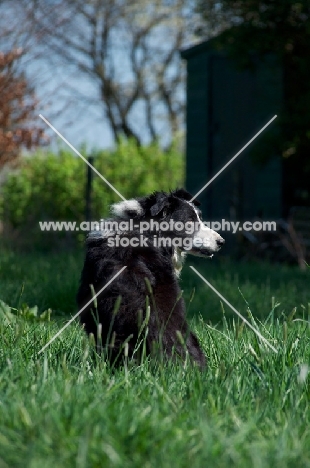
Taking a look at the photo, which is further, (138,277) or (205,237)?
(205,237)

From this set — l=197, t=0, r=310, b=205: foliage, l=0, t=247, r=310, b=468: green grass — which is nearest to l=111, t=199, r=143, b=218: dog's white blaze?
l=0, t=247, r=310, b=468: green grass

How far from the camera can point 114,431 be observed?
253 centimetres

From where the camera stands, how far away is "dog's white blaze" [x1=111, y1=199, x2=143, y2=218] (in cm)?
414

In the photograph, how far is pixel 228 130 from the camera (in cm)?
1545

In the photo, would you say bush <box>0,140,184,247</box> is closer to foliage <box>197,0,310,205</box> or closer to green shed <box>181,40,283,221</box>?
green shed <box>181,40,283,221</box>

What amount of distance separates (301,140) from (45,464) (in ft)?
36.1

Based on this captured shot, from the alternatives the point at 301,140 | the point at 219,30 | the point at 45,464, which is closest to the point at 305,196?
the point at 301,140

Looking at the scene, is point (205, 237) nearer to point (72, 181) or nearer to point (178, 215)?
point (178, 215)

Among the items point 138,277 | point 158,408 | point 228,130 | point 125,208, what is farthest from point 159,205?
point 228,130

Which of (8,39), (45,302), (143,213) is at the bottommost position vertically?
(45,302)

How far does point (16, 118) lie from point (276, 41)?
4.49m

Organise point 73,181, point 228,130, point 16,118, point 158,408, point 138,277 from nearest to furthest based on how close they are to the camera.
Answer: point 158,408 < point 138,277 < point 16,118 < point 228,130 < point 73,181

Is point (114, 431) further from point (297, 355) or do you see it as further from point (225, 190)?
point (225, 190)

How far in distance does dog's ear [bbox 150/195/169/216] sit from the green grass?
80 cm
